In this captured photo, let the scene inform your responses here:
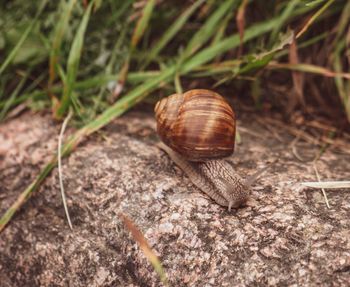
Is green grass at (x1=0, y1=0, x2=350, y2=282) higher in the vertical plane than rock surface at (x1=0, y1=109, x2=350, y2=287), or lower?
higher

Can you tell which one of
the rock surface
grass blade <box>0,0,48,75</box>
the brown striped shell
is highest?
grass blade <box>0,0,48,75</box>

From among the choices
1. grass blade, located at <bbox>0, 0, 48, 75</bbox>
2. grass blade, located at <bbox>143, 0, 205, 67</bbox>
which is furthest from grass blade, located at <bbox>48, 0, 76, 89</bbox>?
grass blade, located at <bbox>143, 0, 205, 67</bbox>

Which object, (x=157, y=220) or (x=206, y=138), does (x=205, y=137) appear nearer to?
(x=206, y=138)

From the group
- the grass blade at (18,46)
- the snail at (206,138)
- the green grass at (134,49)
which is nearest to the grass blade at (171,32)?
the green grass at (134,49)

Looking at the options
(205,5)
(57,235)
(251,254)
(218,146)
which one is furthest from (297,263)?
(205,5)

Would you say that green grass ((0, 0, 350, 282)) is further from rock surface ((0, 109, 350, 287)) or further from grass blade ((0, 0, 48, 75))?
rock surface ((0, 109, 350, 287))

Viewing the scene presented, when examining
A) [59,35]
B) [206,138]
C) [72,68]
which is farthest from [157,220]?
[59,35]
